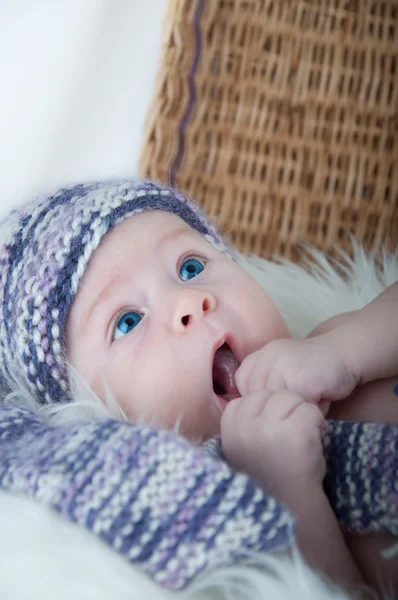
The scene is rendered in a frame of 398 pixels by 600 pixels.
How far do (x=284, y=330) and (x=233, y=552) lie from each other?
40cm

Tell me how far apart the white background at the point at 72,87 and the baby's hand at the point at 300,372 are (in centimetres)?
78

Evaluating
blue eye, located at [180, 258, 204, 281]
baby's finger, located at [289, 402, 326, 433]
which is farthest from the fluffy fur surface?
blue eye, located at [180, 258, 204, 281]

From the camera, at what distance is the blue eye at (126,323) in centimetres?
92

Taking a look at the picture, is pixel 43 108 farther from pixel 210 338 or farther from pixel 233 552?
pixel 233 552

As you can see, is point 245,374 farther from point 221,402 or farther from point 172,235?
point 172,235

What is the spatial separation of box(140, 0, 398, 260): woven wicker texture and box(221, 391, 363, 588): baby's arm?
706 millimetres

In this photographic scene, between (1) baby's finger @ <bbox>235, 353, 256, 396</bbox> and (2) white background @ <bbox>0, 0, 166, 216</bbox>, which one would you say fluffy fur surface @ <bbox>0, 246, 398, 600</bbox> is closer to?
(1) baby's finger @ <bbox>235, 353, 256, 396</bbox>

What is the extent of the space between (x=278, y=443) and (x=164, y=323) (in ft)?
0.80

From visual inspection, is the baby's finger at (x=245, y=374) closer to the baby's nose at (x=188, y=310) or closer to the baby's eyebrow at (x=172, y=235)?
the baby's nose at (x=188, y=310)

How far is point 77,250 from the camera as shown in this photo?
95cm

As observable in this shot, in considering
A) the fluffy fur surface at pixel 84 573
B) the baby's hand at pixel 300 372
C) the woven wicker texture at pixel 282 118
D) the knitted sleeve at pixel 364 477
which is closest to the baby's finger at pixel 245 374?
the baby's hand at pixel 300 372

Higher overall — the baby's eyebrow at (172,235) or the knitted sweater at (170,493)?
the baby's eyebrow at (172,235)

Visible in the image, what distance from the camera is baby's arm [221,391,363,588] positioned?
68 centimetres

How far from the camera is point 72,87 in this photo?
158 cm
